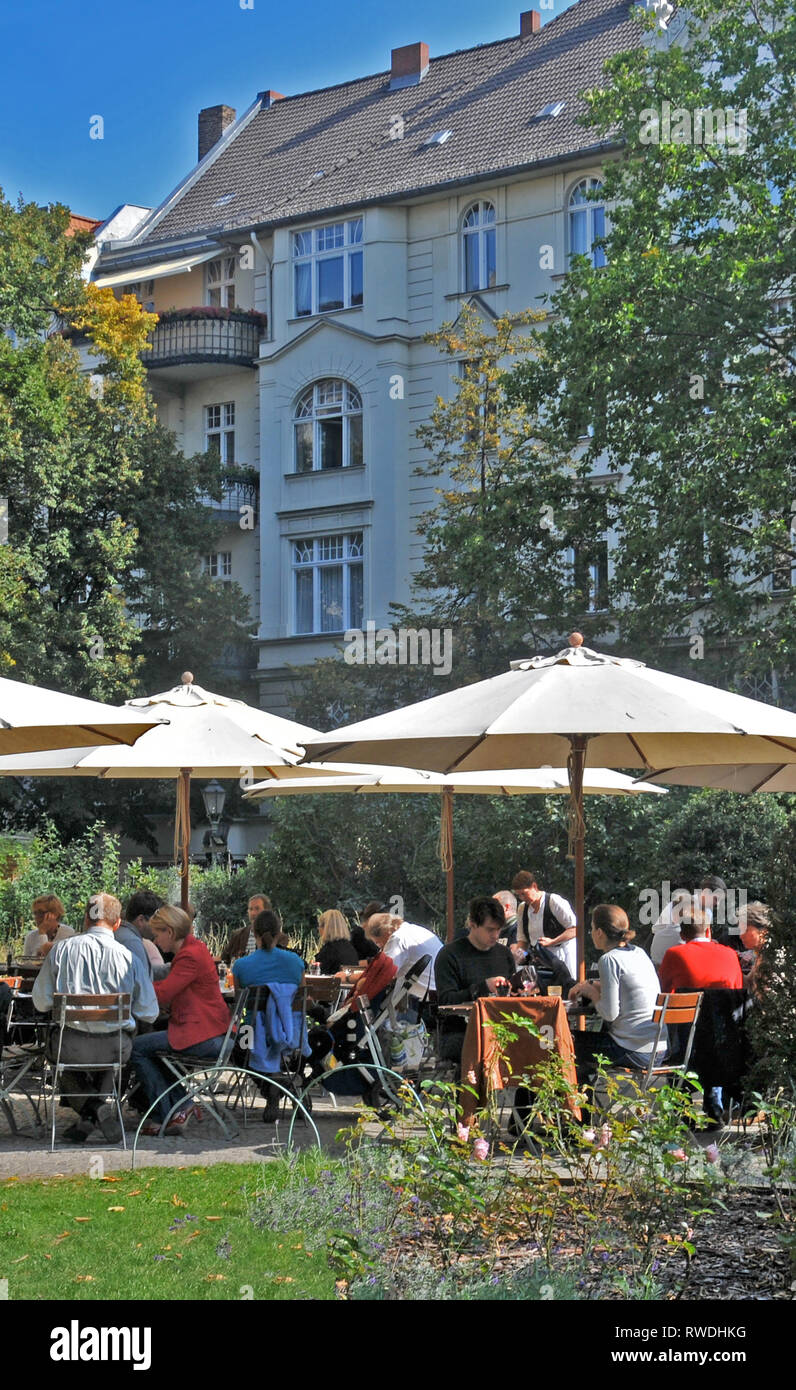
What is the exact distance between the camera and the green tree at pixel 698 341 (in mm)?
24812

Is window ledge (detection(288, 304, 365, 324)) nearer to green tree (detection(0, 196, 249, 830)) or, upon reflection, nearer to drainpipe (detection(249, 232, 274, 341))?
drainpipe (detection(249, 232, 274, 341))

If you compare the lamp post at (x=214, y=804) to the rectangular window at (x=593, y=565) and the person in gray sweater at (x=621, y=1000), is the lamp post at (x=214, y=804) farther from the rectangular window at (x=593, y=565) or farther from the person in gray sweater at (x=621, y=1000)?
the person in gray sweater at (x=621, y=1000)

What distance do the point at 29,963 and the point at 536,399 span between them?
17239 mm

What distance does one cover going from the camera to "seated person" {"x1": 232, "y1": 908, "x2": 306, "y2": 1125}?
10.8 meters

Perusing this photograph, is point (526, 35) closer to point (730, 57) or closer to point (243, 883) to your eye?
point (730, 57)

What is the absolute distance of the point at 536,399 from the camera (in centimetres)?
2791

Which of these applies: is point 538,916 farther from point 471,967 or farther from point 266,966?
point 266,966

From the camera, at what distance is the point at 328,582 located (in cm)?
4025

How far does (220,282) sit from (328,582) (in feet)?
33.5

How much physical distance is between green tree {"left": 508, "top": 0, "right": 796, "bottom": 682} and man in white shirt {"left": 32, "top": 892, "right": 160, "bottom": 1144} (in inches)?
624

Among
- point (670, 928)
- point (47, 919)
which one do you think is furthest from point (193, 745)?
point (670, 928)

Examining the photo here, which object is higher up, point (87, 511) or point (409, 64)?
point (409, 64)

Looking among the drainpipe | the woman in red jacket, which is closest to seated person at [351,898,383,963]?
the woman in red jacket
